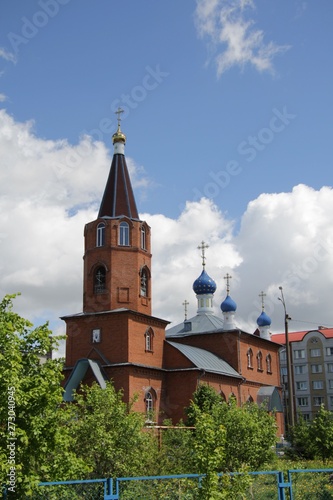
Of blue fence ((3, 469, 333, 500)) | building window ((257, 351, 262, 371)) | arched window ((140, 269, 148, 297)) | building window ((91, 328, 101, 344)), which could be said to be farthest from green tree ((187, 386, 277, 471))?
building window ((257, 351, 262, 371))

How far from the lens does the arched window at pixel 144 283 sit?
26297 mm

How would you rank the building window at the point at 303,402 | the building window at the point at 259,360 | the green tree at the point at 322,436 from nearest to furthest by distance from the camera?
the green tree at the point at 322,436
the building window at the point at 259,360
the building window at the point at 303,402

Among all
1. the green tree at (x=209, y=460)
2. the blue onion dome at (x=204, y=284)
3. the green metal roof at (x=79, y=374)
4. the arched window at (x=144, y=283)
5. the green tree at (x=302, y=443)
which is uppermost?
the blue onion dome at (x=204, y=284)

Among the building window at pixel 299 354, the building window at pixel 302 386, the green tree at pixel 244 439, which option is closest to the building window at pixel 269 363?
the building window at pixel 299 354

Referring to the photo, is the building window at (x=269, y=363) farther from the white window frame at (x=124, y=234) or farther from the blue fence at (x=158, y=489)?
the blue fence at (x=158, y=489)

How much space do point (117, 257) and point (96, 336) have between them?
3565 millimetres

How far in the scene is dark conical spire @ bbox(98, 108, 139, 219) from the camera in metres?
26.8

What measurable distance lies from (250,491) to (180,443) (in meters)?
6.75

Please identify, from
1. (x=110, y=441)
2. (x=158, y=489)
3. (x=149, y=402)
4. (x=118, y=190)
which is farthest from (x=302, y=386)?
(x=158, y=489)

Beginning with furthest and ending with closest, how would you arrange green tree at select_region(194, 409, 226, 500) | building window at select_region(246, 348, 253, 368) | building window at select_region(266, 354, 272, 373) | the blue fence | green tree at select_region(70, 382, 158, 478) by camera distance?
building window at select_region(266, 354, 272, 373) < building window at select_region(246, 348, 253, 368) < green tree at select_region(70, 382, 158, 478) < the blue fence < green tree at select_region(194, 409, 226, 500)

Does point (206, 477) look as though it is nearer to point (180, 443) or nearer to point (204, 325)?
point (180, 443)

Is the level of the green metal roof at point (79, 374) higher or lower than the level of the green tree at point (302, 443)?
higher

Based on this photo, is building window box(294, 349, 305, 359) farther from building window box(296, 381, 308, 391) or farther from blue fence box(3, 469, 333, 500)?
blue fence box(3, 469, 333, 500)

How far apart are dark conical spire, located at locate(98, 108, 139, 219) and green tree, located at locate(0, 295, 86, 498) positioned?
1763cm
